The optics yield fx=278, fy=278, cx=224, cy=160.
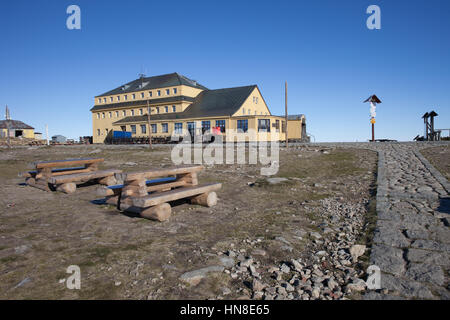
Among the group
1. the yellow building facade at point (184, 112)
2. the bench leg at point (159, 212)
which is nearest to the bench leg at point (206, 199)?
the bench leg at point (159, 212)

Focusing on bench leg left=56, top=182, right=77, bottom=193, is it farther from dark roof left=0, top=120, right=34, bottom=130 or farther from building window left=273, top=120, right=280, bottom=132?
dark roof left=0, top=120, right=34, bottom=130

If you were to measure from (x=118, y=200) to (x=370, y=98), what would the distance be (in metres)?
23.0

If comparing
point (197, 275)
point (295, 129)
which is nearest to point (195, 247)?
point (197, 275)

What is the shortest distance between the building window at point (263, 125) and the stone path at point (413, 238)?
25.0 metres

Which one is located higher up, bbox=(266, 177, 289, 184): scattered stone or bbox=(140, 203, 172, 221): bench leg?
bbox=(266, 177, 289, 184): scattered stone

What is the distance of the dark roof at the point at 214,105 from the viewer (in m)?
35.0

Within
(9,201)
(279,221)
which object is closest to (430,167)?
(279,221)

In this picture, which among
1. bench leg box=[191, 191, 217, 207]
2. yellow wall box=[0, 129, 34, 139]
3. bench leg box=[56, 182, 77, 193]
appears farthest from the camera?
yellow wall box=[0, 129, 34, 139]

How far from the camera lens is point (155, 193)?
5504 mm

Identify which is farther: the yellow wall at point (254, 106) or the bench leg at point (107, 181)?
the yellow wall at point (254, 106)

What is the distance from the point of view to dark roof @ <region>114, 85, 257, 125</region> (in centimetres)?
3500

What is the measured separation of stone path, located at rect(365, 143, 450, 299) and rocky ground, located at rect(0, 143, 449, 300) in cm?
2

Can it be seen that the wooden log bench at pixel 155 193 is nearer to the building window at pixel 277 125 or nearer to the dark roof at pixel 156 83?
the building window at pixel 277 125

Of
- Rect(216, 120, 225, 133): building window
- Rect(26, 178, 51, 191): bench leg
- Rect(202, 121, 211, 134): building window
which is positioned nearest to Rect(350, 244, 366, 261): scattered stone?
Rect(26, 178, 51, 191): bench leg
